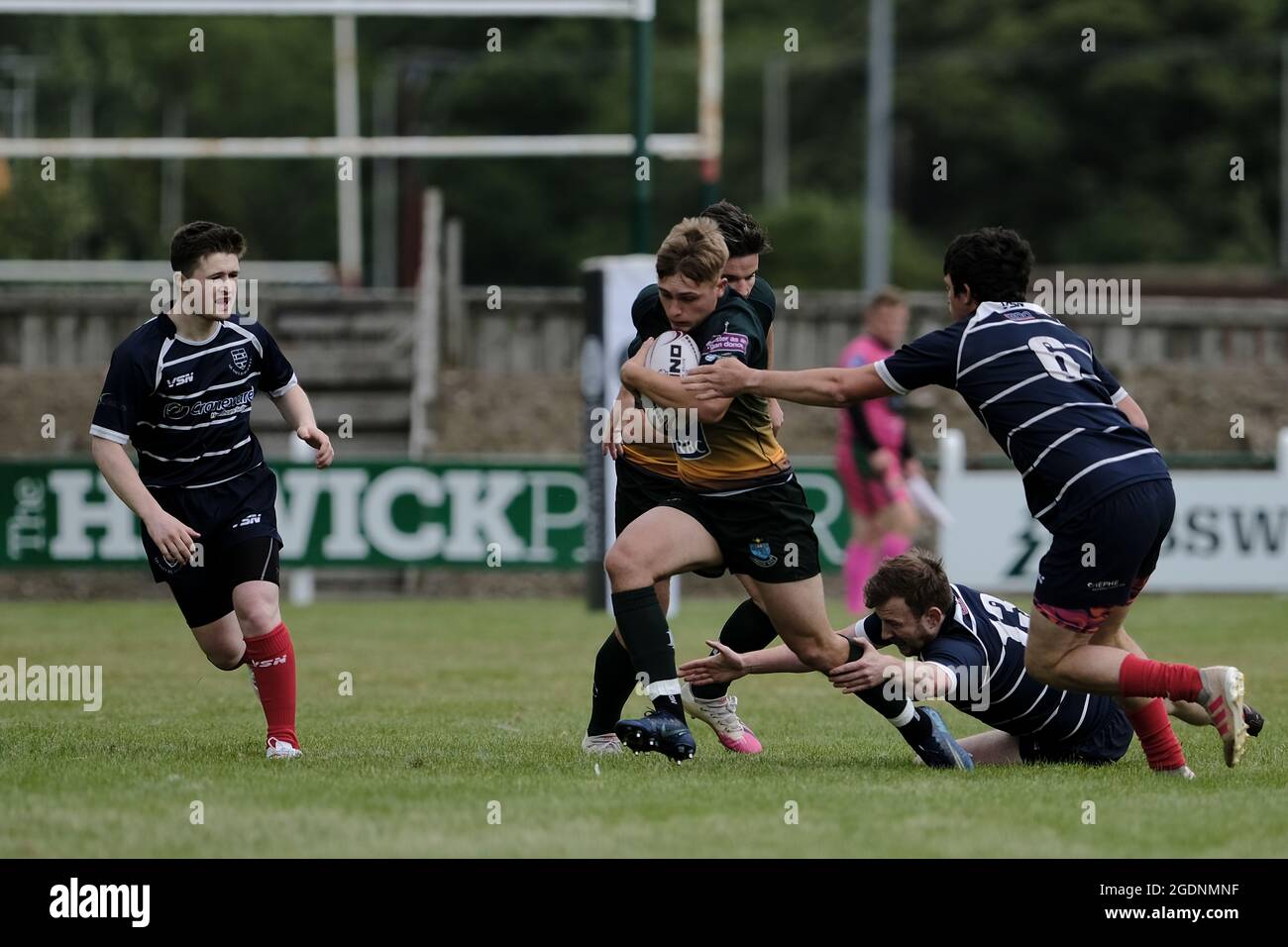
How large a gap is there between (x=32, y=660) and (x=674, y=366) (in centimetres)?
623

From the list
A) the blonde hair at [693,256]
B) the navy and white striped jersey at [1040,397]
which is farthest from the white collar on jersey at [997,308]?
the blonde hair at [693,256]

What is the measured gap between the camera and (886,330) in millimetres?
13945

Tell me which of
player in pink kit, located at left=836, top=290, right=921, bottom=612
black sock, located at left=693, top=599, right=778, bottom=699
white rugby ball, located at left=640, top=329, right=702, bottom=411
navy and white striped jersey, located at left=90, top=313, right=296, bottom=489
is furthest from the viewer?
player in pink kit, located at left=836, top=290, right=921, bottom=612

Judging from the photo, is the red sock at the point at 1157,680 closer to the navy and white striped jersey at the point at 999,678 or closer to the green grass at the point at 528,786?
the green grass at the point at 528,786

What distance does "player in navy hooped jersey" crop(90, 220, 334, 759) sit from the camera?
24.2 ft

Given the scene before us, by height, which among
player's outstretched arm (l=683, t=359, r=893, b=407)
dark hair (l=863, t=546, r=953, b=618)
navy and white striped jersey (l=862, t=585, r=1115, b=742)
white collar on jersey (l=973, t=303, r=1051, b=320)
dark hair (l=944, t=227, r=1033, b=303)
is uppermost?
dark hair (l=944, t=227, r=1033, b=303)

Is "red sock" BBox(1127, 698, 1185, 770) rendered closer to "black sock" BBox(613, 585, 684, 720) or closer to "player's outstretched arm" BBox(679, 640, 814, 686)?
"player's outstretched arm" BBox(679, 640, 814, 686)

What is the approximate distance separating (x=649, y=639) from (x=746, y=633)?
0.78 metres

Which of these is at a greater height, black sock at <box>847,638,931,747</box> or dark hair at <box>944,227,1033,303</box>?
dark hair at <box>944,227,1033,303</box>

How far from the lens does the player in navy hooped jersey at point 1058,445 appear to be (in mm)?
6543

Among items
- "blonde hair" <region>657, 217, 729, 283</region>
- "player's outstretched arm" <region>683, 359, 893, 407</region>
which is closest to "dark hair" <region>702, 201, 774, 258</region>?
"blonde hair" <region>657, 217, 729, 283</region>

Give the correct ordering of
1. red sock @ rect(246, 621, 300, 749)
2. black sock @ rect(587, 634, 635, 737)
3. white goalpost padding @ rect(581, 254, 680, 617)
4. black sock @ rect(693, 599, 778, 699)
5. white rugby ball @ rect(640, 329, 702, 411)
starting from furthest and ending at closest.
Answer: white goalpost padding @ rect(581, 254, 680, 617)
black sock @ rect(693, 599, 778, 699)
black sock @ rect(587, 634, 635, 737)
red sock @ rect(246, 621, 300, 749)
white rugby ball @ rect(640, 329, 702, 411)
